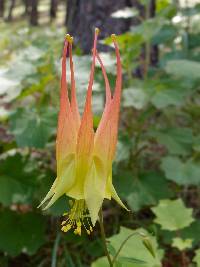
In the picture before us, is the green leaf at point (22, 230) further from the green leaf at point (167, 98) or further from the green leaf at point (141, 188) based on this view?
the green leaf at point (167, 98)

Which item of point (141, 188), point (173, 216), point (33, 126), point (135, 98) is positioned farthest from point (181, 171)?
point (33, 126)

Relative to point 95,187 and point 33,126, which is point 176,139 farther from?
point 95,187

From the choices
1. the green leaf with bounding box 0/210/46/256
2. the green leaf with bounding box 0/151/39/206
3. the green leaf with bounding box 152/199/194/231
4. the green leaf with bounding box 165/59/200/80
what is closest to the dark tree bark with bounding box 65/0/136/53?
the green leaf with bounding box 165/59/200/80

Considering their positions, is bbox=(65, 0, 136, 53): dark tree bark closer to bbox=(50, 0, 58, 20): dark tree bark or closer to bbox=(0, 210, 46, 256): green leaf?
bbox=(0, 210, 46, 256): green leaf

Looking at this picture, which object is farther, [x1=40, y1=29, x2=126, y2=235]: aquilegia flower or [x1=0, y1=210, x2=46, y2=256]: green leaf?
[x1=0, y1=210, x2=46, y2=256]: green leaf

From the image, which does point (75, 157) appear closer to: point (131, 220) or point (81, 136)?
point (81, 136)

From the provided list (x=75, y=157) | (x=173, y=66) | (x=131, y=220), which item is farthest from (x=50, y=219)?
(x=75, y=157)

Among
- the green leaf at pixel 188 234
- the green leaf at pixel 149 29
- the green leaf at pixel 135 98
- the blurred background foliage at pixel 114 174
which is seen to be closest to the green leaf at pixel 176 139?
the blurred background foliage at pixel 114 174
